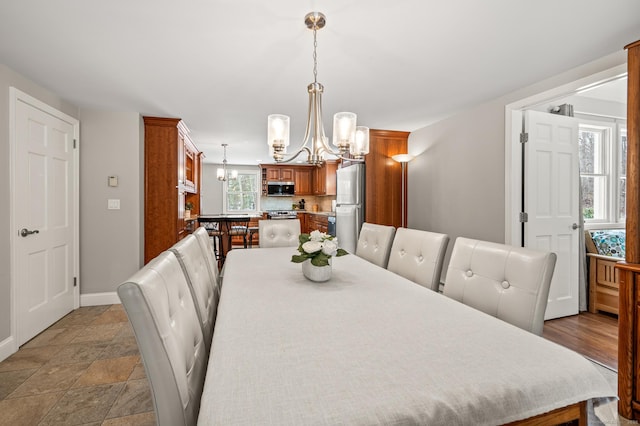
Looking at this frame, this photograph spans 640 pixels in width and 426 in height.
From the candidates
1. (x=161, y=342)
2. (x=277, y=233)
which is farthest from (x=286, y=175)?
(x=161, y=342)

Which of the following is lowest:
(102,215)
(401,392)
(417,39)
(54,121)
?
(401,392)

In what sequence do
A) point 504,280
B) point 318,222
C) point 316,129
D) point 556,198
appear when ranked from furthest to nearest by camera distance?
point 318,222 < point 556,198 < point 316,129 < point 504,280

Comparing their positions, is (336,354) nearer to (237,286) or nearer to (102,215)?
(237,286)

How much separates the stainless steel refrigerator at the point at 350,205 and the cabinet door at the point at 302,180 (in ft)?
10.6

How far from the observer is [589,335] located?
2.74m

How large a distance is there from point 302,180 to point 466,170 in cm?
518

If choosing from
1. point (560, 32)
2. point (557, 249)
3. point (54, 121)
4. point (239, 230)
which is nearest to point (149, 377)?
point (560, 32)

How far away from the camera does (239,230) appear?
198 inches

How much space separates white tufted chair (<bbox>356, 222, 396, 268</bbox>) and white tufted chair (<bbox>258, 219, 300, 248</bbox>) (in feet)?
2.58

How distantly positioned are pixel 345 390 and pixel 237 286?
102cm

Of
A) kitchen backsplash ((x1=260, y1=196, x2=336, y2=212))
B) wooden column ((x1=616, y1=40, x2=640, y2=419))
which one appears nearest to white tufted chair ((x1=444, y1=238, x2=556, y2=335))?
wooden column ((x1=616, y1=40, x2=640, y2=419))

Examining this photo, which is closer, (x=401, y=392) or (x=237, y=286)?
(x=401, y=392)

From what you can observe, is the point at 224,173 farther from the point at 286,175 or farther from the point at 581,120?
the point at 581,120

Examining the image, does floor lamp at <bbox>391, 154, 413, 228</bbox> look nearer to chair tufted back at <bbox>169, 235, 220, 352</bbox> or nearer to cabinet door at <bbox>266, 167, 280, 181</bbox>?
chair tufted back at <bbox>169, 235, 220, 352</bbox>
